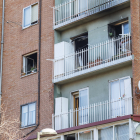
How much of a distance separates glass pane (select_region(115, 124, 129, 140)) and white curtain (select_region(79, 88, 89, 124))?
274cm

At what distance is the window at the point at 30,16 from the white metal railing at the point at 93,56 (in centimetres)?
385

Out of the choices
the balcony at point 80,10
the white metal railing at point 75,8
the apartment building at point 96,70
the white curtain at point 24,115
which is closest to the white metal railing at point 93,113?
the apartment building at point 96,70

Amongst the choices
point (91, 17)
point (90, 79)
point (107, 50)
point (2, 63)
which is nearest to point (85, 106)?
point (90, 79)

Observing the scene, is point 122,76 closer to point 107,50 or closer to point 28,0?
point 107,50

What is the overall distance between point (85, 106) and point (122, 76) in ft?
9.15

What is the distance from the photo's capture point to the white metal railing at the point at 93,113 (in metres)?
21.8

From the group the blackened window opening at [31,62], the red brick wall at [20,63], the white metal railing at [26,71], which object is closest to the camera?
the red brick wall at [20,63]

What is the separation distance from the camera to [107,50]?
23672 millimetres

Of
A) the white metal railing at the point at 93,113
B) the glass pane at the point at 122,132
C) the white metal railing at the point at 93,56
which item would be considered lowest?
the glass pane at the point at 122,132

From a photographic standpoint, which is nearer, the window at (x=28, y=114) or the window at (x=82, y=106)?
the window at (x=82, y=106)

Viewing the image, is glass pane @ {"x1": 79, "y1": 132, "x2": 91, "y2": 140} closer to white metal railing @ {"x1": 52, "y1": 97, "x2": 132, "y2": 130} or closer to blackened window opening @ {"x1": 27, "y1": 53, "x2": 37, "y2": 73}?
white metal railing @ {"x1": 52, "y1": 97, "x2": 132, "y2": 130}

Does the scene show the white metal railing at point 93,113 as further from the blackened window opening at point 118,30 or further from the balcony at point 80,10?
the balcony at point 80,10

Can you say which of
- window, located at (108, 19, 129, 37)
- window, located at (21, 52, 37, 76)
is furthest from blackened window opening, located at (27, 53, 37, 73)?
window, located at (108, 19, 129, 37)

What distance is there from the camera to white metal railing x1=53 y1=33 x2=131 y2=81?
2284 cm
